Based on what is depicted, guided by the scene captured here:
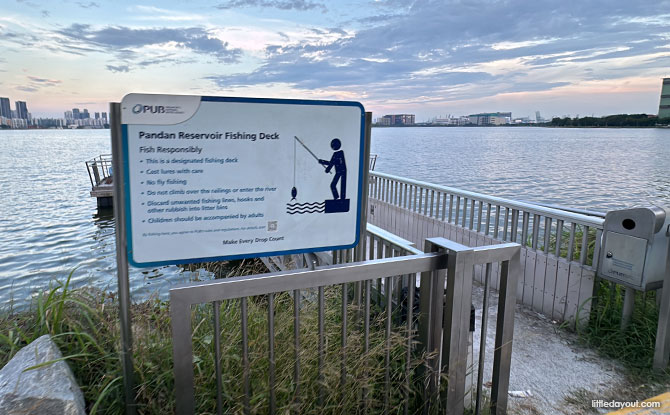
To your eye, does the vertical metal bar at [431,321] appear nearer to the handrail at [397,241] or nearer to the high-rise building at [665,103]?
the handrail at [397,241]

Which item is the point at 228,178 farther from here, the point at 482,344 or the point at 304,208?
the point at 482,344

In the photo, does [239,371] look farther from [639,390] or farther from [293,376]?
[639,390]

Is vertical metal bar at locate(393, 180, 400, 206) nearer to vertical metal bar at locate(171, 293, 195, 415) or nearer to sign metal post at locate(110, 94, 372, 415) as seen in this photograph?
sign metal post at locate(110, 94, 372, 415)

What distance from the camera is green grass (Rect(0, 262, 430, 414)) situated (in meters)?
2.56

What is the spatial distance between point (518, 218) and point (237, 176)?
19.2ft

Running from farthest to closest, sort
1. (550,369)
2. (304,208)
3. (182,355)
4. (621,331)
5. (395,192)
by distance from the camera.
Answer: (395,192) < (621,331) < (550,369) < (304,208) < (182,355)

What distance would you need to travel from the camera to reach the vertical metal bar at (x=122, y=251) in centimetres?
222

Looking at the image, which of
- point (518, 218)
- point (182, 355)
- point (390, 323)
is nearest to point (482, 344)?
point (390, 323)

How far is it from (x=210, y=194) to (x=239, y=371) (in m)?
1.05

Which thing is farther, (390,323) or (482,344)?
(482,344)

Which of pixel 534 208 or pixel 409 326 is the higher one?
pixel 534 208

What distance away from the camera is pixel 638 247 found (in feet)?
13.8

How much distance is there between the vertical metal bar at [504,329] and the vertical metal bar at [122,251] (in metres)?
2.04

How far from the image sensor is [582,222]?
4887 mm
